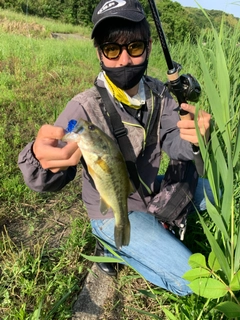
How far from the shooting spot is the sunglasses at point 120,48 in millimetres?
1657

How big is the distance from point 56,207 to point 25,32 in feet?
47.9

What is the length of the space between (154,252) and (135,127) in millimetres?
736

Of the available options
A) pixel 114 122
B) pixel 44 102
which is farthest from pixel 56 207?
pixel 44 102

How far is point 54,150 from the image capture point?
1.17 meters

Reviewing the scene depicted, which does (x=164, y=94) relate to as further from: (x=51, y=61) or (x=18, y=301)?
(x=51, y=61)

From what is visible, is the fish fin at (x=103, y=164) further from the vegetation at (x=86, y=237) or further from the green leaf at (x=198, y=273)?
the green leaf at (x=198, y=273)

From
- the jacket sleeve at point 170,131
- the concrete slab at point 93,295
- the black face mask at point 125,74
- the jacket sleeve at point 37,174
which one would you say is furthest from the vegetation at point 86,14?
the jacket sleeve at point 37,174

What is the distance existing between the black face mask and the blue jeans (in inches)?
27.7

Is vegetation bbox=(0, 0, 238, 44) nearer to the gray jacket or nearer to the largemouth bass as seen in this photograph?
the gray jacket

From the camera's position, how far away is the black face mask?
172 centimetres

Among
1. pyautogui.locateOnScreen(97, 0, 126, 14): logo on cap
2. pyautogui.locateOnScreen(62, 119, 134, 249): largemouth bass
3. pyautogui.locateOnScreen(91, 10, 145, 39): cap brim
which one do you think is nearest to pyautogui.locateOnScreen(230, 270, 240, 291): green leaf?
pyautogui.locateOnScreen(62, 119, 134, 249): largemouth bass

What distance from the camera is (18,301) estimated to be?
5.72 ft

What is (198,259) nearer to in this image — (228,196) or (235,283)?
(235,283)

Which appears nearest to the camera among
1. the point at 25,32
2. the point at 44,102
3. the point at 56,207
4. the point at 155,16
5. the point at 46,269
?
the point at 155,16
